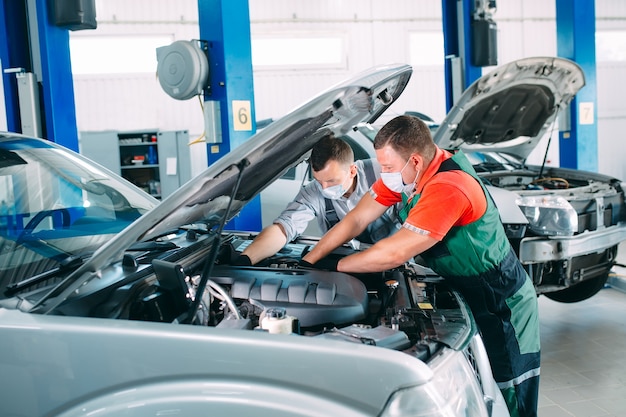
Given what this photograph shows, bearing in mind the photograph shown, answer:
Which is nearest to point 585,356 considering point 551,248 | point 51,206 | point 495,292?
point 551,248

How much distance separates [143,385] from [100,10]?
11.0 m

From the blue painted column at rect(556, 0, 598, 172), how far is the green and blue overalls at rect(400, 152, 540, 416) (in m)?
4.75

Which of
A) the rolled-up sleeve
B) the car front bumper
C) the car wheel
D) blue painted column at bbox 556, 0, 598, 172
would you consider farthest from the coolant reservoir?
blue painted column at bbox 556, 0, 598, 172

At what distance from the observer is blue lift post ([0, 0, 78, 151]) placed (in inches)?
179

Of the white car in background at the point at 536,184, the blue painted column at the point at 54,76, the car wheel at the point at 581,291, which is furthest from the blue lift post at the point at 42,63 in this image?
the car wheel at the point at 581,291

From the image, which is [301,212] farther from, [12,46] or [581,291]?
[12,46]

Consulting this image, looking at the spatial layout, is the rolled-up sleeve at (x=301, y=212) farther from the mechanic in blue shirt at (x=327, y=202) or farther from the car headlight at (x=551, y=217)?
the car headlight at (x=551, y=217)

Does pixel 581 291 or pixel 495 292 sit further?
pixel 581 291

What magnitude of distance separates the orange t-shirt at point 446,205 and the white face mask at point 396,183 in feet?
0.41

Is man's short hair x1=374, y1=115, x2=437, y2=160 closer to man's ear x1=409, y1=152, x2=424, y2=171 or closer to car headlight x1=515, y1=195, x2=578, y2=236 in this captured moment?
man's ear x1=409, y1=152, x2=424, y2=171

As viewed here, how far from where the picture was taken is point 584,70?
6582 millimetres

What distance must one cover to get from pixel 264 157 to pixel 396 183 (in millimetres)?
704

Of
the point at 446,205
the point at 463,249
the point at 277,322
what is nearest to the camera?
the point at 277,322

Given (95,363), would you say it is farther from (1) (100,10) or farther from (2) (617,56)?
(2) (617,56)
